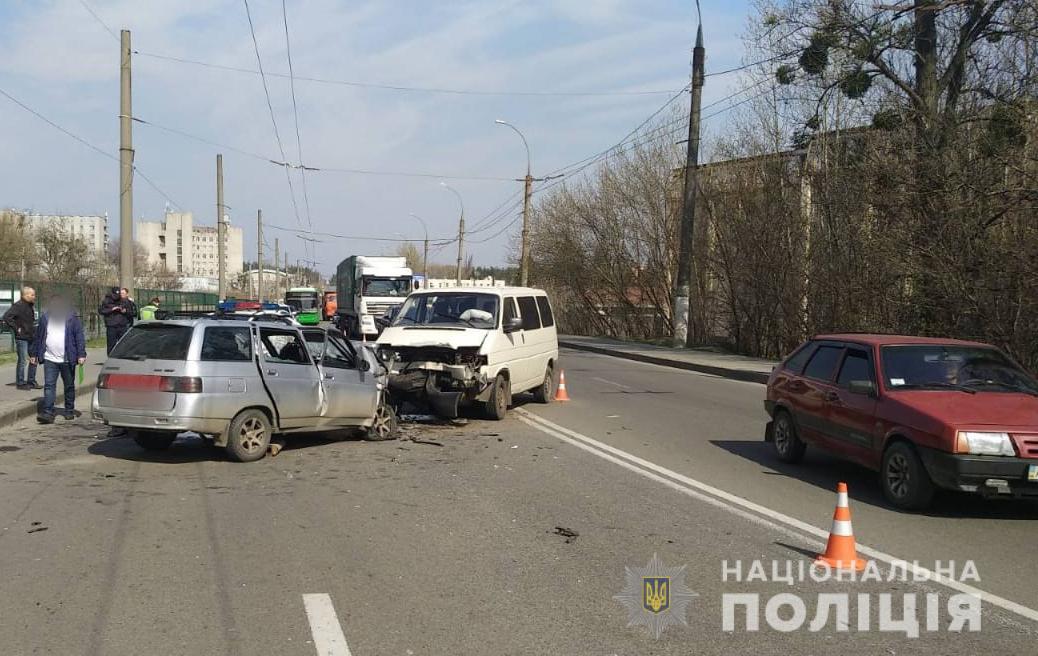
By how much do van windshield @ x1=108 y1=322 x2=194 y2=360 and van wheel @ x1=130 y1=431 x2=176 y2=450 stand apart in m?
1.02

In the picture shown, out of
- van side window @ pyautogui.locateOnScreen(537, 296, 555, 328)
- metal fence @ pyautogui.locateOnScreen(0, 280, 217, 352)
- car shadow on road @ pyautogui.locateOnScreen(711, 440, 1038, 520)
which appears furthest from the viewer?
metal fence @ pyautogui.locateOnScreen(0, 280, 217, 352)

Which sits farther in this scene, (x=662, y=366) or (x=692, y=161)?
(x=692, y=161)

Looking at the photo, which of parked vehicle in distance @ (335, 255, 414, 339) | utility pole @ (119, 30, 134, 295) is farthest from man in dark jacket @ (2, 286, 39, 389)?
parked vehicle in distance @ (335, 255, 414, 339)

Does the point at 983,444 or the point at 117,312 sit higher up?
the point at 117,312

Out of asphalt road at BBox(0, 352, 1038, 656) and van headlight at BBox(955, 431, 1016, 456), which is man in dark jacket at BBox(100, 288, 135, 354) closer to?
asphalt road at BBox(0, 352, 1038, 656)

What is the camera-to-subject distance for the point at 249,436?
9.48m

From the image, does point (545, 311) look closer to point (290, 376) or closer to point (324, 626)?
point (290, 376)

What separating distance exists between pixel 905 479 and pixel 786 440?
2347 mm

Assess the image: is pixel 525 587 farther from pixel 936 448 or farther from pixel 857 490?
pixel 857 490

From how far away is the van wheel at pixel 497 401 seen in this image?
12.8 metres

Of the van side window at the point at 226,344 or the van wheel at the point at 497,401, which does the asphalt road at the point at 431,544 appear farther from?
the van wheel at the point at 497,401

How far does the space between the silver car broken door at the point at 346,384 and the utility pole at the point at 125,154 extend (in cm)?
1052
